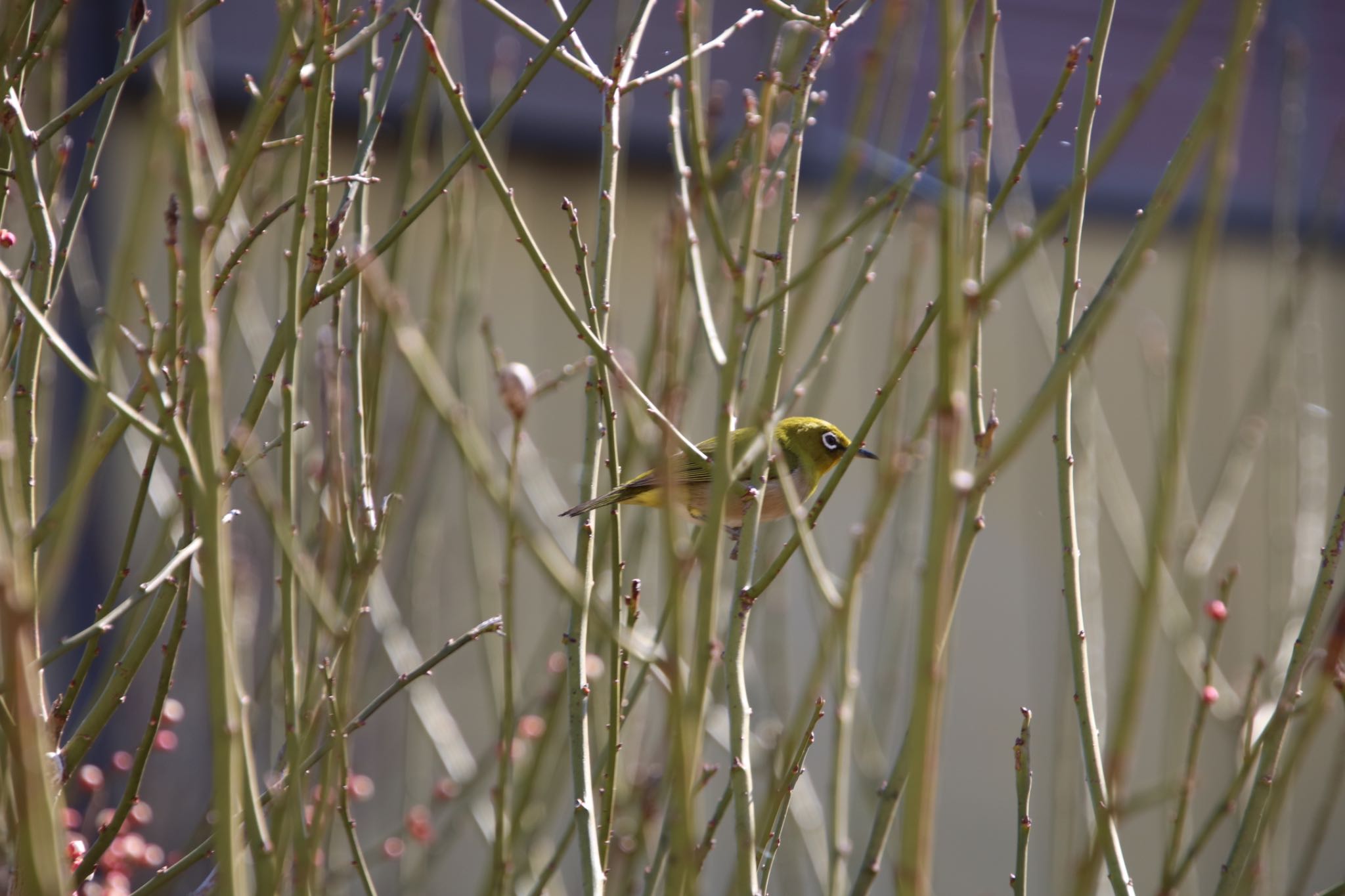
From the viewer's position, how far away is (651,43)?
6.80m

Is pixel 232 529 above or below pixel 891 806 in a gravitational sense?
below

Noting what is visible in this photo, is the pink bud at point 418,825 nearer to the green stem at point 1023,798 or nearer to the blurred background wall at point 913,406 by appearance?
the blurred background wall at point 913,406

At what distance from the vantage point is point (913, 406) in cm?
A: 430

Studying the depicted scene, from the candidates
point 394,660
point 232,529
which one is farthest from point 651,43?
point 394,660

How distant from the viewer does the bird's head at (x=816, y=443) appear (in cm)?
439

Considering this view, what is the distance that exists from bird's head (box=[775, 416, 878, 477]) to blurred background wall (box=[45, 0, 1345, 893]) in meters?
0.16

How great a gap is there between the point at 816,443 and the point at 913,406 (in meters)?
0.37

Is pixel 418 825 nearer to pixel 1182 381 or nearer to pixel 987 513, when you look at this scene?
pixel 1182 381

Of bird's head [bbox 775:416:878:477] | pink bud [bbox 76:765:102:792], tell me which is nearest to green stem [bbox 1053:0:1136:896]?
pink bud [bbox 76:765:102:792]

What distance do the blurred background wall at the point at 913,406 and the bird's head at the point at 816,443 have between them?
16 centimetres

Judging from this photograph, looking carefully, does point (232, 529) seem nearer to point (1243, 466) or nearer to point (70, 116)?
→ point (70, 116)

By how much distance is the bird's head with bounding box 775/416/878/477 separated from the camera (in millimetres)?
4387

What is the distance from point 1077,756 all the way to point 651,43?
15.5 ft

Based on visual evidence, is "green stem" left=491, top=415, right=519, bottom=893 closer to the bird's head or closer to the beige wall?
the bird's head
